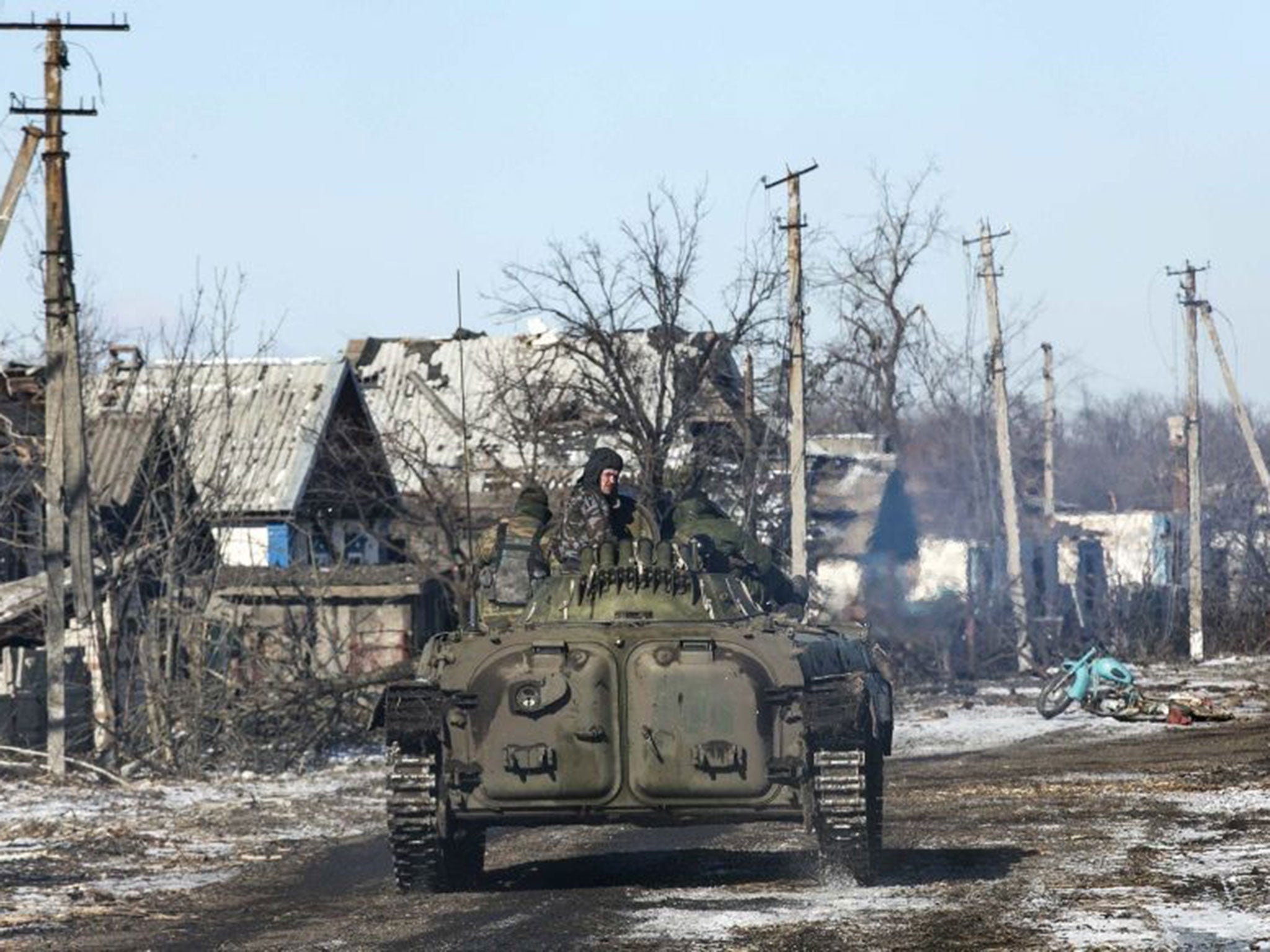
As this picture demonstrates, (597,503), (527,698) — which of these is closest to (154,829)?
(597,503)

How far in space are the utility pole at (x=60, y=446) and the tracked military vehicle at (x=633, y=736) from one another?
333 inches

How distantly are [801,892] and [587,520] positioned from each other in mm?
2673

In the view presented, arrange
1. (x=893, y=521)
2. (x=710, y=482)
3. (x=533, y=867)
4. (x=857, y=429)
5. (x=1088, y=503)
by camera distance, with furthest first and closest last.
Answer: (x=1088, y=503) → (x=857, y=429) → (x=893, y=521) → (x=710, y=482) → (x=533, y=867)

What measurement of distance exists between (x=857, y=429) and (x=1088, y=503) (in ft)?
150

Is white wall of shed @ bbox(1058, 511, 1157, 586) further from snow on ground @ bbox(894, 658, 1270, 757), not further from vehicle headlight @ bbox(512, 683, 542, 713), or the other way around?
vehicle headlight @ bbox(512, 683, 542, 713)

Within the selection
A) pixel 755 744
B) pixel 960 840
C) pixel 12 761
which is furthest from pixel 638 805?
pixel 12 761

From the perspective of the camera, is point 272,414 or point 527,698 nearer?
point 527,698

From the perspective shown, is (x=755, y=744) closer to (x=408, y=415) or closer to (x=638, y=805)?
(x=638, y=805)

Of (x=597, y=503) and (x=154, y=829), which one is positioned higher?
(x=597, y=503)

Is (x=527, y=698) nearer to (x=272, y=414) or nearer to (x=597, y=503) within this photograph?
(x=597, y=503)

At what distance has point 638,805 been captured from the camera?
37.7 feet

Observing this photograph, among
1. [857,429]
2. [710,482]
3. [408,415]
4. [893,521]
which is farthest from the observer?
[857,429]

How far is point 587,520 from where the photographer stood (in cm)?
1313

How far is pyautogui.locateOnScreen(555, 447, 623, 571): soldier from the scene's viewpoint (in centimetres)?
1280
